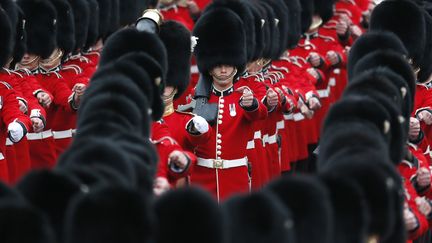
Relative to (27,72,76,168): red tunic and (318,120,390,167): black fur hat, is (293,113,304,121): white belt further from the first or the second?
(318,120,390,167): black fur hat

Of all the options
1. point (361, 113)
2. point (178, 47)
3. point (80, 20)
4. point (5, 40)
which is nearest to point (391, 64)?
point (361, 113)

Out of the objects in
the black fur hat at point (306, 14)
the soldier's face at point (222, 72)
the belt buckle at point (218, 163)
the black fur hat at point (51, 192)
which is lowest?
the black fur hat at point (51, 192)

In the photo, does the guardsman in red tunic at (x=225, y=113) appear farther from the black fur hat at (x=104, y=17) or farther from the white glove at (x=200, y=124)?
the black fur hat at (x=104, y=17)

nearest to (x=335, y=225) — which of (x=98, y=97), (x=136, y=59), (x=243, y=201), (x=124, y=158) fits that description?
(x=243, y=201)

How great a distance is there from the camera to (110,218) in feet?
13.4

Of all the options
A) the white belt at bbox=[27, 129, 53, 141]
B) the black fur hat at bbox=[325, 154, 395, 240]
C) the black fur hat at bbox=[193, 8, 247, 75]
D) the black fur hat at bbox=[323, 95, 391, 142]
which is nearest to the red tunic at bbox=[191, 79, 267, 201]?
the black fur hat at bbox=[193, 8, 247, 75]

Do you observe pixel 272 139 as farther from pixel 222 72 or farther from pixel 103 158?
pixel 103 158

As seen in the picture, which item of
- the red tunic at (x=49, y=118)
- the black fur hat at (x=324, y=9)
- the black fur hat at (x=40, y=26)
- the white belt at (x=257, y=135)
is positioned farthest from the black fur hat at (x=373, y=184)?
the black fur hat at (x=324, y=9)

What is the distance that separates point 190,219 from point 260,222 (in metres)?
0.25

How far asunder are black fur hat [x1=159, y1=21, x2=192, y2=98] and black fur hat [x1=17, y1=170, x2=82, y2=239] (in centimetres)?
326

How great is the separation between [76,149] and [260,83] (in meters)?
4.33

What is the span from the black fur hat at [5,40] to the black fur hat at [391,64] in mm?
2801

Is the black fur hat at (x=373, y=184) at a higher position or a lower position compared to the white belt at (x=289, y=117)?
lower

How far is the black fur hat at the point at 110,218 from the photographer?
161 inches
